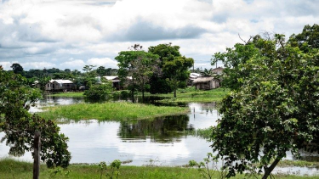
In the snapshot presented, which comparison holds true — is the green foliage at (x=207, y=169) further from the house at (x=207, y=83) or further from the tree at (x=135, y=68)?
the house at (x=207, y=83)

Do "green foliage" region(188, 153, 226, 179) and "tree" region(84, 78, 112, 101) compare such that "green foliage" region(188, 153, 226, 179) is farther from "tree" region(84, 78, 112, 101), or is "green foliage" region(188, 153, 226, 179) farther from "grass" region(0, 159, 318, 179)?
"tree" region(84, 78, 112, 101)

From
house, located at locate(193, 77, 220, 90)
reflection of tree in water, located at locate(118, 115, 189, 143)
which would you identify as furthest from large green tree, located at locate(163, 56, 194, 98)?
reflection of tree in water, located at locate(118, 115, 189, 143)

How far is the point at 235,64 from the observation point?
2040 inches

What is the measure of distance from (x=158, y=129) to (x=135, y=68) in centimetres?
4360

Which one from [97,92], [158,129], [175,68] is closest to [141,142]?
[158,129]

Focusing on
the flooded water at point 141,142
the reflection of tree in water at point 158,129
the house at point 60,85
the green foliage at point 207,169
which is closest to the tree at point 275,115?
the green foliage at point 207,169

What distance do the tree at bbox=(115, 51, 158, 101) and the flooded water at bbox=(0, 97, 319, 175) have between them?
34797 millimetres

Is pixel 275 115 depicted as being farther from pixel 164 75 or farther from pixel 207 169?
pixel 164 75

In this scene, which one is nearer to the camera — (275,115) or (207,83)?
(275,115)

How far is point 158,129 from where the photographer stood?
38.9 meters

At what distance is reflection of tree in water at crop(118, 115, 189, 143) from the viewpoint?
35.0m

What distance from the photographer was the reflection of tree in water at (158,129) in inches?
1377

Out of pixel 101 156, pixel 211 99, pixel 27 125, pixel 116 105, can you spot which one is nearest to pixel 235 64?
pixel 116 105

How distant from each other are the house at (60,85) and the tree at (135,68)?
4598 centimetres
